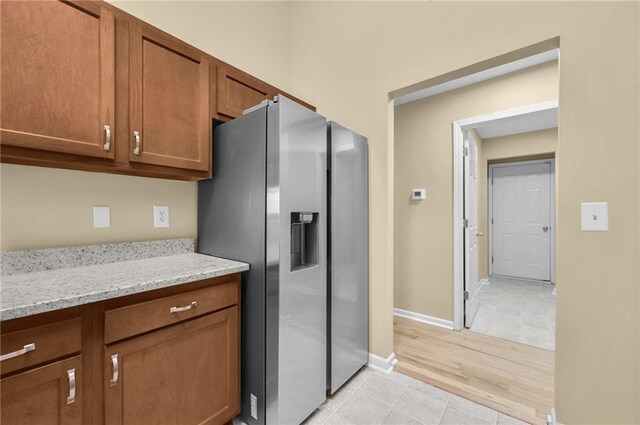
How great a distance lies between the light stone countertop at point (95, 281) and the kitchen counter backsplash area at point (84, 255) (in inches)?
1.0

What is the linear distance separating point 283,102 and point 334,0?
1593 mm

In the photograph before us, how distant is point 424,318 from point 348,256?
5.56ft

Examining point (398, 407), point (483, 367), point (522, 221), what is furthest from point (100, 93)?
point (522, 221)

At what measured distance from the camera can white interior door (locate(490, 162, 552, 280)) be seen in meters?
4.68

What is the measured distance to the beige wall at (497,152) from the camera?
4.11m

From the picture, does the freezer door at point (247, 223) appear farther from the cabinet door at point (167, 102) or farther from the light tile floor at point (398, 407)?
the light tile floor at point (398, 407)

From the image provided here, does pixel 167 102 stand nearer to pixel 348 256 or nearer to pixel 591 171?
pixel 348 256

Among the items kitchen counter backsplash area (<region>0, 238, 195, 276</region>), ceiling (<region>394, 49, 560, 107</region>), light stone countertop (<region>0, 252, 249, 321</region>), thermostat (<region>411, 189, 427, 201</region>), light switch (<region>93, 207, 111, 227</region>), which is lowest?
light stone countertop (<region>0, 252, 249, 321</region>)

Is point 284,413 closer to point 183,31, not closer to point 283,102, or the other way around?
point 283,102

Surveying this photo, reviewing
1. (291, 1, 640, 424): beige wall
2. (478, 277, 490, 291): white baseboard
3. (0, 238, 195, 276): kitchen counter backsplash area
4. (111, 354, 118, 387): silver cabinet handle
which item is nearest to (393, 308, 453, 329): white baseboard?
(291, 1, 640, 424): beige wall

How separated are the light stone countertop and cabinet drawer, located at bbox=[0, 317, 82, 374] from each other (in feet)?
0.26

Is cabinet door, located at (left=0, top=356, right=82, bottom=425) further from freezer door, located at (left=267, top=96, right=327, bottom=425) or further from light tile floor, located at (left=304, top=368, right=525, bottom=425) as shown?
light tile floor, located at (left=304, top=368, right=525, bottom=425)

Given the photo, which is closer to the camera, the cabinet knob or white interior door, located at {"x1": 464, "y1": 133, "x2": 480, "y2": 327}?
the cabinet knob

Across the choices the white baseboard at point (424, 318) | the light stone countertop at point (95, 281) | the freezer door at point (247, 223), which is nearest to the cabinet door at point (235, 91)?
the freezer door at point (247, 223)
